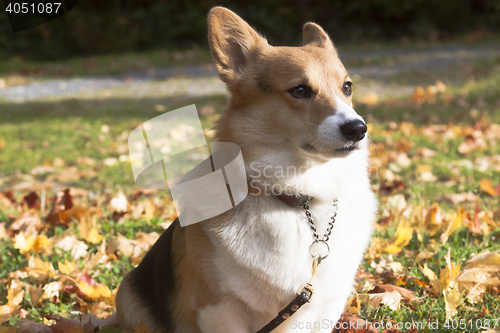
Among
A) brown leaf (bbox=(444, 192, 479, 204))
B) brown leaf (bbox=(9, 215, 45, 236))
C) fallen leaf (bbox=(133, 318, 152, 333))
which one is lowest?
brown leaf (bbox=(9, 215, 45, 236))

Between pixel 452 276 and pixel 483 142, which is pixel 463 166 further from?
pixel 452 276

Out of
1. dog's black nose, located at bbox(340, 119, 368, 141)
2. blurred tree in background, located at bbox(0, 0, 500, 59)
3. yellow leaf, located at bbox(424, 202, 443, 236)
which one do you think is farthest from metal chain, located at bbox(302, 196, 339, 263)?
blurred tree in background, located at bbox(0, 0, 500, 59)

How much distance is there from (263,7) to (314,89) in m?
14.7

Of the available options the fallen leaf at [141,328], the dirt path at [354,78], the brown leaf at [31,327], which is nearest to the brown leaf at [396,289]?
the fallen leaf at [141,328]

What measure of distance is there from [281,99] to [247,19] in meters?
14.3

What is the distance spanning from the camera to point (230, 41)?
8.01 ft

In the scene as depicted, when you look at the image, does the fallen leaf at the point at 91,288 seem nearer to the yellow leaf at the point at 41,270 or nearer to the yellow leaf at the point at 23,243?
the yellow leaf at the point at 41,270

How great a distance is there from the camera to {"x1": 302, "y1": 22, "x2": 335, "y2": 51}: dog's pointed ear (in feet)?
8.89

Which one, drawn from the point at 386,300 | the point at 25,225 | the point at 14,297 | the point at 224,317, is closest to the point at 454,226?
the point at 386,300

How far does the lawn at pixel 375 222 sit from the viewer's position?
2.66 metres

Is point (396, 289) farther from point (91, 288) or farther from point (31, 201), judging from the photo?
point (31, 201)

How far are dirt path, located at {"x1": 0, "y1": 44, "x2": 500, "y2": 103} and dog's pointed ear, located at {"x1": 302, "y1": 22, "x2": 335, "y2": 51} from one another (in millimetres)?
6629

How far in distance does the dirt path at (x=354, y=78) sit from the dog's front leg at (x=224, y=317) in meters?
7.80

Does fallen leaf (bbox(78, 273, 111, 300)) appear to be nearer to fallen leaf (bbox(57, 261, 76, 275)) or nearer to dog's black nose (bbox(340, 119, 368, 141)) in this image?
fallen leaf (bbox(57, 261, 76, 275))
